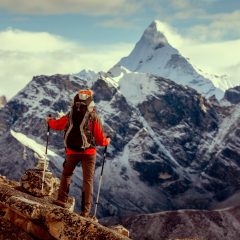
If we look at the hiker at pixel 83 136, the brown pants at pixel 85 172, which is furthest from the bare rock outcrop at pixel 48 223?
the brown pants at pixel 85 172

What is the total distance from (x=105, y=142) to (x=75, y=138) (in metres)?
1.09

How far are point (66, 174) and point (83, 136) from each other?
169 centimetres

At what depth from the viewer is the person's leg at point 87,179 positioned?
1598 centimetres

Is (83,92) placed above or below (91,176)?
above

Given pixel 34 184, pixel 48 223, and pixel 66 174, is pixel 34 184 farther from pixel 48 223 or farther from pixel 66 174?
pixel 48 223

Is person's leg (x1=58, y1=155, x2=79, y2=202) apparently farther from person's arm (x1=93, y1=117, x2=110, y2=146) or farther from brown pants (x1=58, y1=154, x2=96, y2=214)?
person's arm (x1=93, y1=117, x2=110, y2=146)

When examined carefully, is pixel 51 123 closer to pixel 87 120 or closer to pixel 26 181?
pixel 87 120

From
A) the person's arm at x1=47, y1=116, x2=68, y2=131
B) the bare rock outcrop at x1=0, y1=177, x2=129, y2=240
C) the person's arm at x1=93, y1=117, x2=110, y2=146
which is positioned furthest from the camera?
the person's arm at x1=47, y1=116, x2=68, y2=131

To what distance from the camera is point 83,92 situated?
15438 millimetres

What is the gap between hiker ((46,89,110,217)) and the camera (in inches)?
604

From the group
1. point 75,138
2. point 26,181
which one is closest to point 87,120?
point 75,138

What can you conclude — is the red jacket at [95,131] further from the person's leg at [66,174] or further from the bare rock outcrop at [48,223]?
the bare rock outcrop at [48,223]

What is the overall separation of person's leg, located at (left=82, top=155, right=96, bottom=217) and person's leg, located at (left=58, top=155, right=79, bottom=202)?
28cm

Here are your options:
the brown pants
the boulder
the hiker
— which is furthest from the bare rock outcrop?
the boulder
